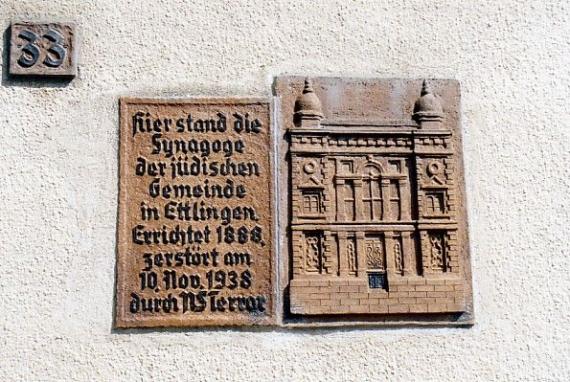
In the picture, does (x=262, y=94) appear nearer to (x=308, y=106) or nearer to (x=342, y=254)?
(x=308, y=106)

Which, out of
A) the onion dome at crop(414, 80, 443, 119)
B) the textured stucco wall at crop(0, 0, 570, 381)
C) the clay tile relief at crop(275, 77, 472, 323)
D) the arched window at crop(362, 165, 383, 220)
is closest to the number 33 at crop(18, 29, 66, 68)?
the textured stucco wall at crop(0, 0, 570, 381)

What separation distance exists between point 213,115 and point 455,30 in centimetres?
139

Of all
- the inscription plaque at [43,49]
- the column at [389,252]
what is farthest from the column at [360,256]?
the inscription plaque at [43,49]

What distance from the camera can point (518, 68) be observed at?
159 inches

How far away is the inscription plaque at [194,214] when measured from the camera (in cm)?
362

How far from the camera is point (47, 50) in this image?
12.5ft

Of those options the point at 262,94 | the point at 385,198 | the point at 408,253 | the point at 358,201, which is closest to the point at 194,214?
the point at 262,94

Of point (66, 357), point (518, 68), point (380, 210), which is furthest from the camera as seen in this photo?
point (518, 68)

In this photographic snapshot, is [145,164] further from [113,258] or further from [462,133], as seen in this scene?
[462,133]

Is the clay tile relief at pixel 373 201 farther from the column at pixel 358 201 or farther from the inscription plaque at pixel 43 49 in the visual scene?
the inscription plaque at pixel 43 49

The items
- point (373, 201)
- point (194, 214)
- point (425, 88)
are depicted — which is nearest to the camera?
point (194, 214)

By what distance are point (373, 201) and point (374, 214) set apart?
0.07 metres

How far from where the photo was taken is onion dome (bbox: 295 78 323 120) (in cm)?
383

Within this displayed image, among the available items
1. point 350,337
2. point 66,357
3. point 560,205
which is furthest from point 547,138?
point 66,357
